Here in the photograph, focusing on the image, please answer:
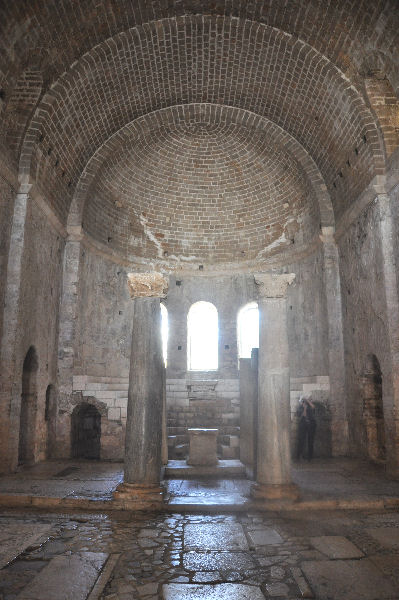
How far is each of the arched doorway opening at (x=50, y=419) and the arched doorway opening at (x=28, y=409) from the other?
1041 mm

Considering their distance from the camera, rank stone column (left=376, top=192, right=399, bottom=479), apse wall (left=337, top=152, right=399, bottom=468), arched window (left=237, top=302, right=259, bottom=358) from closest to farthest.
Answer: stone column (left=376, top=192, right=399, bottom=479)
apse wall (left=337, top=152, right=399, bottom=468)
arched window (left=237, top=302, right=259, bottom=358)

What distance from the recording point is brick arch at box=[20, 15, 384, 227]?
1145 cm

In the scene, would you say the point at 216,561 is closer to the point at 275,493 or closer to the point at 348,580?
the point at 348,580

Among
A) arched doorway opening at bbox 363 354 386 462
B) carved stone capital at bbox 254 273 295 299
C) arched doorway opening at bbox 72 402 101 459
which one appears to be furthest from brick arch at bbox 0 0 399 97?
arched doorway opening at bbox 72 402 101 459

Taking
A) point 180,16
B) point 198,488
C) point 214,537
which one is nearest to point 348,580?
point 214,537

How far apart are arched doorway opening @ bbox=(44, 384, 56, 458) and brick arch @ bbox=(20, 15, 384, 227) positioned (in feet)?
17.2

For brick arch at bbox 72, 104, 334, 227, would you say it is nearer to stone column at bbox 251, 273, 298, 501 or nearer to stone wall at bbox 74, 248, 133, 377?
stone wall at bbox 74, 248, 133, 377

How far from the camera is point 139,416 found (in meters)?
7.96

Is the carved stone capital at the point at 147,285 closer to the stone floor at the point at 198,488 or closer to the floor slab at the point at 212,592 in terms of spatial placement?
the stone floor at the point at 198,488

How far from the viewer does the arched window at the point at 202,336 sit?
18.0m

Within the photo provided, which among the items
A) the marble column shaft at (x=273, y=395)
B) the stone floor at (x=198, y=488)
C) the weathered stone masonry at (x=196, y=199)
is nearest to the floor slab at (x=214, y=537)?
the stone floor at (x=198, y=488)

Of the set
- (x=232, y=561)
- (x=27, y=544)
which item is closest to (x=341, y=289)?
(x=232, y=561)

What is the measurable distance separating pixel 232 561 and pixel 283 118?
41.1ft

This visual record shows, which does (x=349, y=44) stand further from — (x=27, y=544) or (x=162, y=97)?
(x=27, y=544)
